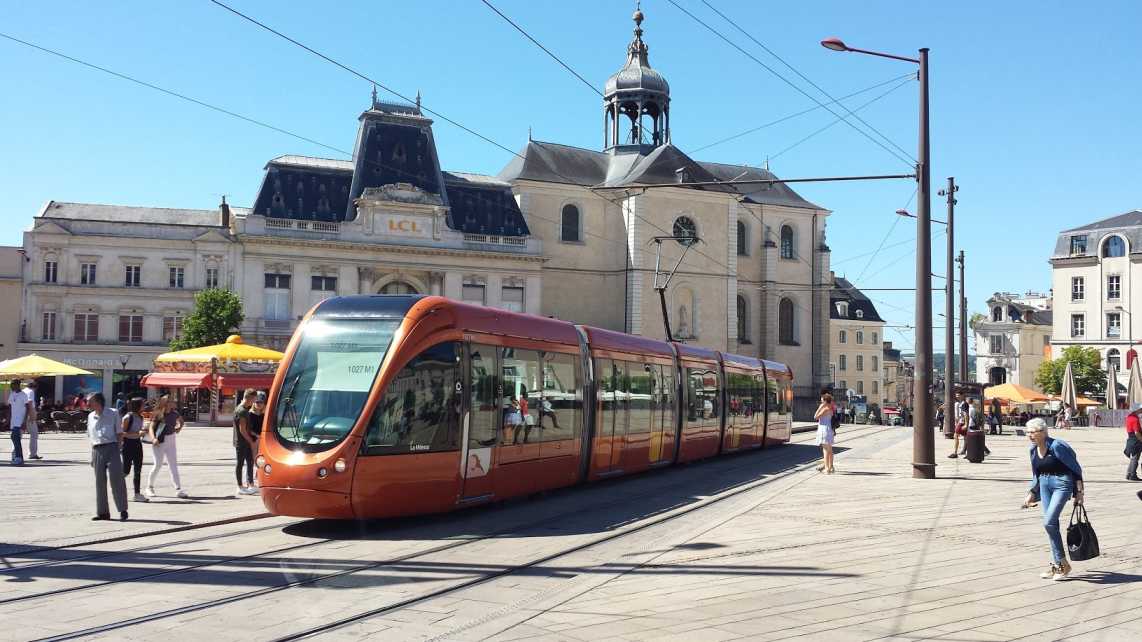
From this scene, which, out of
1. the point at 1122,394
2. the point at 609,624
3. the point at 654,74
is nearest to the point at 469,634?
the point at 609,624

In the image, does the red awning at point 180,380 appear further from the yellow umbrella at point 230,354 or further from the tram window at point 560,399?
the tram window at point 560,399

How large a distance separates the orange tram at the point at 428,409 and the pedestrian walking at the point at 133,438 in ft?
10.4

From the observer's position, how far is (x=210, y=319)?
2040 inches

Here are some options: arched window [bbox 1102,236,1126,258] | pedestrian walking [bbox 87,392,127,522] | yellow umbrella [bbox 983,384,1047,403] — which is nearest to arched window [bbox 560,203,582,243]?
yellow umbrella [bbox 983,384,1047,403]

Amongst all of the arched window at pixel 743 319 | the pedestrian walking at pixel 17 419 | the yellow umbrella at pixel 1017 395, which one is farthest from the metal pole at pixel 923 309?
the arched window at pixel 743 319

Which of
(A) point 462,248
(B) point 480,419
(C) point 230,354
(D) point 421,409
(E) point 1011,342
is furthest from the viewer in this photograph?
(E) point 1011,342

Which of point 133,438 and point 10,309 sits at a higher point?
point 10,309

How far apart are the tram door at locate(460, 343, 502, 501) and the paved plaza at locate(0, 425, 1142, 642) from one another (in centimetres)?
50

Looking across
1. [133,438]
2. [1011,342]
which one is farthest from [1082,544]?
[1011,342]

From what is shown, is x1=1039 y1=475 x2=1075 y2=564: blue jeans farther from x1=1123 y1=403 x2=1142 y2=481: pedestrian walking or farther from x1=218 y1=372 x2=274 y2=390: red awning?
x1=218 y1=372 x2=274 y2=390: red awning

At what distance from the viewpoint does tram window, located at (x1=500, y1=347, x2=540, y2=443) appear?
14578 millimetres

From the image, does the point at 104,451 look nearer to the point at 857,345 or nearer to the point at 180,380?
the point at 180,380

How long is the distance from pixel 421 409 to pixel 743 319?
64071 mm

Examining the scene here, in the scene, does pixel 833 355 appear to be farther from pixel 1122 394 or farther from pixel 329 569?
pixel 329 569
